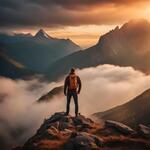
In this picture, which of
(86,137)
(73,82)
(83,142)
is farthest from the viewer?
(73,82)

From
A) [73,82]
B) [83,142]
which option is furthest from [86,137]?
[73,82]

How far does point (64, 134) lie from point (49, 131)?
1.73m

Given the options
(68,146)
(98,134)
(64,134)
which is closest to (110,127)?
(98,134)

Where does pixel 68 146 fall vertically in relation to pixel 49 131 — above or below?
below

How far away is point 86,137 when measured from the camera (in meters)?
37.0

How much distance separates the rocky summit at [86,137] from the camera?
36656 mm

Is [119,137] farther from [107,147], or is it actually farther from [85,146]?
[85,146]

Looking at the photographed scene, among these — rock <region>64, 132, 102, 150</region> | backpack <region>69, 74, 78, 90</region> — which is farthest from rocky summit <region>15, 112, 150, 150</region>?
backpack <region>69, 74, 78, 90</region>

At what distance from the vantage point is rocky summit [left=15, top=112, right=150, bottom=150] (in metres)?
36.7

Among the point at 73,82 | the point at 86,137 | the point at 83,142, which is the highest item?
the point at 73,82

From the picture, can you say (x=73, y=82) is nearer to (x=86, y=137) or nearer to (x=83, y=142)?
(x=86, y=137)

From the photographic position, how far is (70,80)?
143 ft

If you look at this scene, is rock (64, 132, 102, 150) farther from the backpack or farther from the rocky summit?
the backpack

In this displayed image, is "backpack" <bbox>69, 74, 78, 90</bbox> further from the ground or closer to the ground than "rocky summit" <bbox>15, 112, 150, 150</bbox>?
further from the ground
